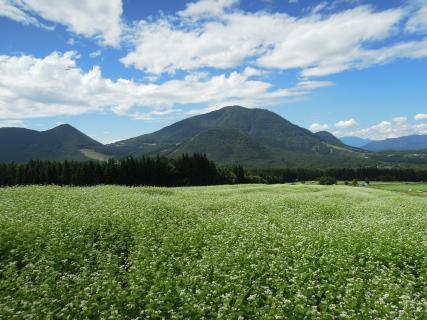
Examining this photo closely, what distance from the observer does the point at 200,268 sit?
1437cm

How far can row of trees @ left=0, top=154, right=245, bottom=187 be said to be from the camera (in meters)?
96.2

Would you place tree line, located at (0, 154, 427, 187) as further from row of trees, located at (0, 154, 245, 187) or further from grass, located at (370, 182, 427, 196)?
grass, located at (370, 182, 427, 196)

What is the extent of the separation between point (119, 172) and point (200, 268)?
87.8 meters

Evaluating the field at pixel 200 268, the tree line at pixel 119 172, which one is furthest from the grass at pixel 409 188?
the field at pixel 200 268

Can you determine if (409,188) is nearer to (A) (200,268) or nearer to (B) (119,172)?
(B) (119,172)

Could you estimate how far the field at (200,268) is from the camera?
448 inches

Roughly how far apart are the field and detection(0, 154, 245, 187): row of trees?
7494 cm

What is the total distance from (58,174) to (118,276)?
96.5 m

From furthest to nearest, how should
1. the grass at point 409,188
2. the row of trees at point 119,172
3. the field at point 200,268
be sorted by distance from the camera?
the grass at point 409,188
the row of trees at point 119,172
the field at point 200,268

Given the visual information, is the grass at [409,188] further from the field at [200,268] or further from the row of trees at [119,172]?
the field at [200,268]

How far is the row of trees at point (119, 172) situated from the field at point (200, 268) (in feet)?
246

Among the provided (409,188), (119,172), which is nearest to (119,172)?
(119,172)

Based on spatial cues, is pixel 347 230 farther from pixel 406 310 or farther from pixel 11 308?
pixel 11 308

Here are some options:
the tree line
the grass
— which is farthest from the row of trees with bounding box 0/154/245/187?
the grass
